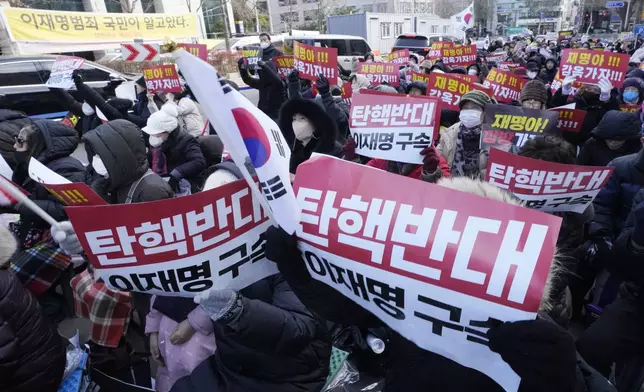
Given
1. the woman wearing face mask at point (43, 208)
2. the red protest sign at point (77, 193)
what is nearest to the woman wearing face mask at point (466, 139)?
the red protest sign at point (77, 193)

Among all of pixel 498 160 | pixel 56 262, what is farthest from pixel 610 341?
pixel 56 262

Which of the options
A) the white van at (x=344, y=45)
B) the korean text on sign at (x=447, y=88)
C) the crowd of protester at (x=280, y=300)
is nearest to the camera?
the crowd of protester at (x=280, y=300)

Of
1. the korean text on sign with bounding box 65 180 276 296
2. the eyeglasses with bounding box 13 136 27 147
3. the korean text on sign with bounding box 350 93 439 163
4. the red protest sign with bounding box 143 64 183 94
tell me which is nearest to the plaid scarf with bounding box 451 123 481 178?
the korean text on sign with bounding box 350 93 439 163

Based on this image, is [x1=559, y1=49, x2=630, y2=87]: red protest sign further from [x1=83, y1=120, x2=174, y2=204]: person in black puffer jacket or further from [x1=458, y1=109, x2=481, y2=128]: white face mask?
[x1=83, y1=120, x2=174, y2=204]: person in black puffer jacket

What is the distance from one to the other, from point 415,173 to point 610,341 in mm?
1647

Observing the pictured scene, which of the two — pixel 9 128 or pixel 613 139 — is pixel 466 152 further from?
pixel 9 128

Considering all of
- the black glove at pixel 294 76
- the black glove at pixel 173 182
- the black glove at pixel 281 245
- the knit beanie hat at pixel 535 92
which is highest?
the black glove at pixel 294 76

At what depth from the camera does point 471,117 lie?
145 inches

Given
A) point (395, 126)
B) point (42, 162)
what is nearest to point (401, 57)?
point (395, 126)

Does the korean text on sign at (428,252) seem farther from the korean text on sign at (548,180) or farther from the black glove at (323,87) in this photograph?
the black glove at (323,87)

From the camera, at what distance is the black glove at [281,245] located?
4.55ft

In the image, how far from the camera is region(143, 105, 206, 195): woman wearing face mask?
13.1 ft

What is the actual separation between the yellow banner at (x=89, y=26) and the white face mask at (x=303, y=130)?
45.8 ft

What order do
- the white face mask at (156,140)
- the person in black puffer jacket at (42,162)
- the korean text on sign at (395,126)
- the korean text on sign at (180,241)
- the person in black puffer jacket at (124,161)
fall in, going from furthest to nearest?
1. the white face mask at (156,140)
2. the korean text on sign at (395,126)
3. the person in black puffer jacket at (42,162)
4. the person in black puffer jacket at (124,161)
5. the korean text on sign at (180,241)
